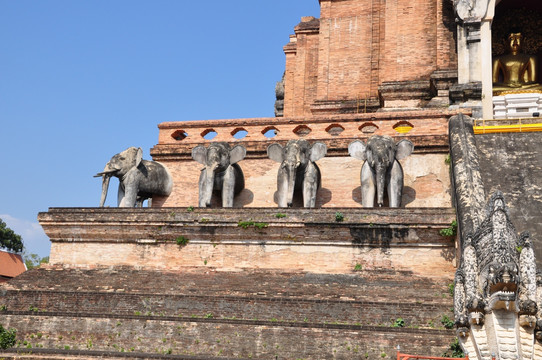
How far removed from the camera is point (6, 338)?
37.3 ft

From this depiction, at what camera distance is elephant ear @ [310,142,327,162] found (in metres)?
15.3

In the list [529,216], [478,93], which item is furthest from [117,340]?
Answer: [478,93]

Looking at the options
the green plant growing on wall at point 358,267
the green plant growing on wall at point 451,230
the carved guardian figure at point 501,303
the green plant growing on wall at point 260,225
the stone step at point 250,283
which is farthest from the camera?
the green plant growing on wall at point 260,225

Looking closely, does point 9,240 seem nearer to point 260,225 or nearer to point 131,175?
point 131,175

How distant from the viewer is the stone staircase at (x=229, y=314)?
409 inches

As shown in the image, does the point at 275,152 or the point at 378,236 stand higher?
the point at 275,152

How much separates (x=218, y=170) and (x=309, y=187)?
193 cm

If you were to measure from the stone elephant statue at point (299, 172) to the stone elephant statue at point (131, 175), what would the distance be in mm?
3009

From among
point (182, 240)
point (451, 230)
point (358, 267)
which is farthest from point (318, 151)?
point (451, 230)

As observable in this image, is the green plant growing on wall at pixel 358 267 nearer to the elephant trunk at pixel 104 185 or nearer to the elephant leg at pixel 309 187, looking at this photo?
the elephant leg at pixel 309 187

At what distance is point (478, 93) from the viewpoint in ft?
60.4

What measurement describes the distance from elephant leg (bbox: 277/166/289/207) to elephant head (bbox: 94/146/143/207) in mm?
3039

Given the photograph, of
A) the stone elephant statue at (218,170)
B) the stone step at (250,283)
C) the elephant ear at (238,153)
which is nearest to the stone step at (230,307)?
the stone step at (250,283)

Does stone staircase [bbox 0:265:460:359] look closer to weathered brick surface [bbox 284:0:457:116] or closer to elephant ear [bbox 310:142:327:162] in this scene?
elephant ear [bbox 310:142:327:162]
